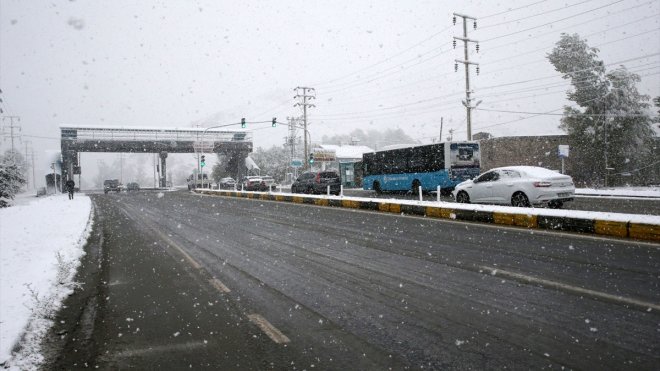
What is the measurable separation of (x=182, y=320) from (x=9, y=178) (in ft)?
122

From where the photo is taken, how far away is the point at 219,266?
7496 millimetres

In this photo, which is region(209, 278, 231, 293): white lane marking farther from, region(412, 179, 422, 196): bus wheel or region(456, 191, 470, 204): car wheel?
region(412, 179, 422, 196): bus wheel

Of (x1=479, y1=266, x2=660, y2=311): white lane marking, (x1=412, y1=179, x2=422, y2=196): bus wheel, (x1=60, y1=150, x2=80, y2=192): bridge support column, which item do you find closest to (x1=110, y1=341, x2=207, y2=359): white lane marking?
(x1=479, y1=266, x2=660, y2=311): white lane marking

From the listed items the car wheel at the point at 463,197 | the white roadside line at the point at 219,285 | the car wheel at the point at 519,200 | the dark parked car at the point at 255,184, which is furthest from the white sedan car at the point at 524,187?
the dark parked car at the point at 255,184

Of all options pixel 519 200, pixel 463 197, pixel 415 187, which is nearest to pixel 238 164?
pixel 415 187

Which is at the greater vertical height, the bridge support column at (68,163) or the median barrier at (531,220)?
the bridge support column at (68,163)

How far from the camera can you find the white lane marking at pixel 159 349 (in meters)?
3.92

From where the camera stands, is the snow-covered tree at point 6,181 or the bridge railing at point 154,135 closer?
the snow-covered tree at point 6,181

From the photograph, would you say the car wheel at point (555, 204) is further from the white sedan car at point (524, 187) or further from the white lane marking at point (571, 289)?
the white lane marking at point (571, 289)

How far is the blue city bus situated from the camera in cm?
2517

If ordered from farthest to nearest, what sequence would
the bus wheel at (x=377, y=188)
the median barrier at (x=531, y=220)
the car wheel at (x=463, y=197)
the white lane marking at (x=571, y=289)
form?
the bus wheel at (x=377, y=188) → the car wheel at (x=463, y=197) → the median barrier at (x=531, y=220) → the white lane marking at (x=571, y=289)

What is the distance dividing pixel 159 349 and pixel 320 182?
2722 centimetres

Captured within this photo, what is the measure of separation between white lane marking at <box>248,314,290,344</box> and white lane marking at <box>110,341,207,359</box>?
22.9 inches

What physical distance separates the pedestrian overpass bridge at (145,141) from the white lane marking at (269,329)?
5236 cm
